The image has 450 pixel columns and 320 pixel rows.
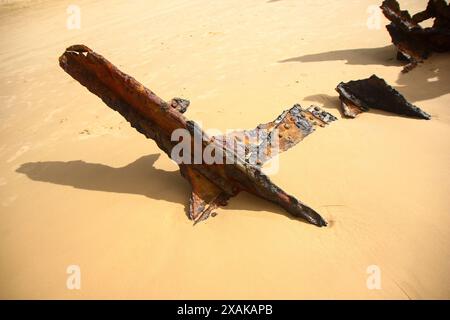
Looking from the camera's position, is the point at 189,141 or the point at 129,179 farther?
the point at 129,179

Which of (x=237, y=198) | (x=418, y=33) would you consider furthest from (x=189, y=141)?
(x=418, y=33)

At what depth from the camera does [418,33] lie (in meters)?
5.38

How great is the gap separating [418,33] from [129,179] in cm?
541

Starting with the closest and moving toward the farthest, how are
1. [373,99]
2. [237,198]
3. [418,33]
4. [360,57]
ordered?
[237,198], [373,99], [418,33], [360,57]

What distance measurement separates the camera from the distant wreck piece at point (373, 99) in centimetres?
372

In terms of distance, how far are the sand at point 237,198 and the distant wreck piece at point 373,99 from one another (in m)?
0.14

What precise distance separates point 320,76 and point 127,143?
3387mm

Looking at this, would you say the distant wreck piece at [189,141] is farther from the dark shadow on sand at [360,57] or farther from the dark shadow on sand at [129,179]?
the dark shadow on sand at [360,57]

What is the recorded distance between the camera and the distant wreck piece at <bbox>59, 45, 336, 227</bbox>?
8.01ft

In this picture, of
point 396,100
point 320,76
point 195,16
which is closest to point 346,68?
point 320,76

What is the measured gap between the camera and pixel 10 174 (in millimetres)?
3789

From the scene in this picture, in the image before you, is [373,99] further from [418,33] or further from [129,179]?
[129,179]

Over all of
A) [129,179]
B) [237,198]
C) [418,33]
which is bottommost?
[129,179]

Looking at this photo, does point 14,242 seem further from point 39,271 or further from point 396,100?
point 396,100
